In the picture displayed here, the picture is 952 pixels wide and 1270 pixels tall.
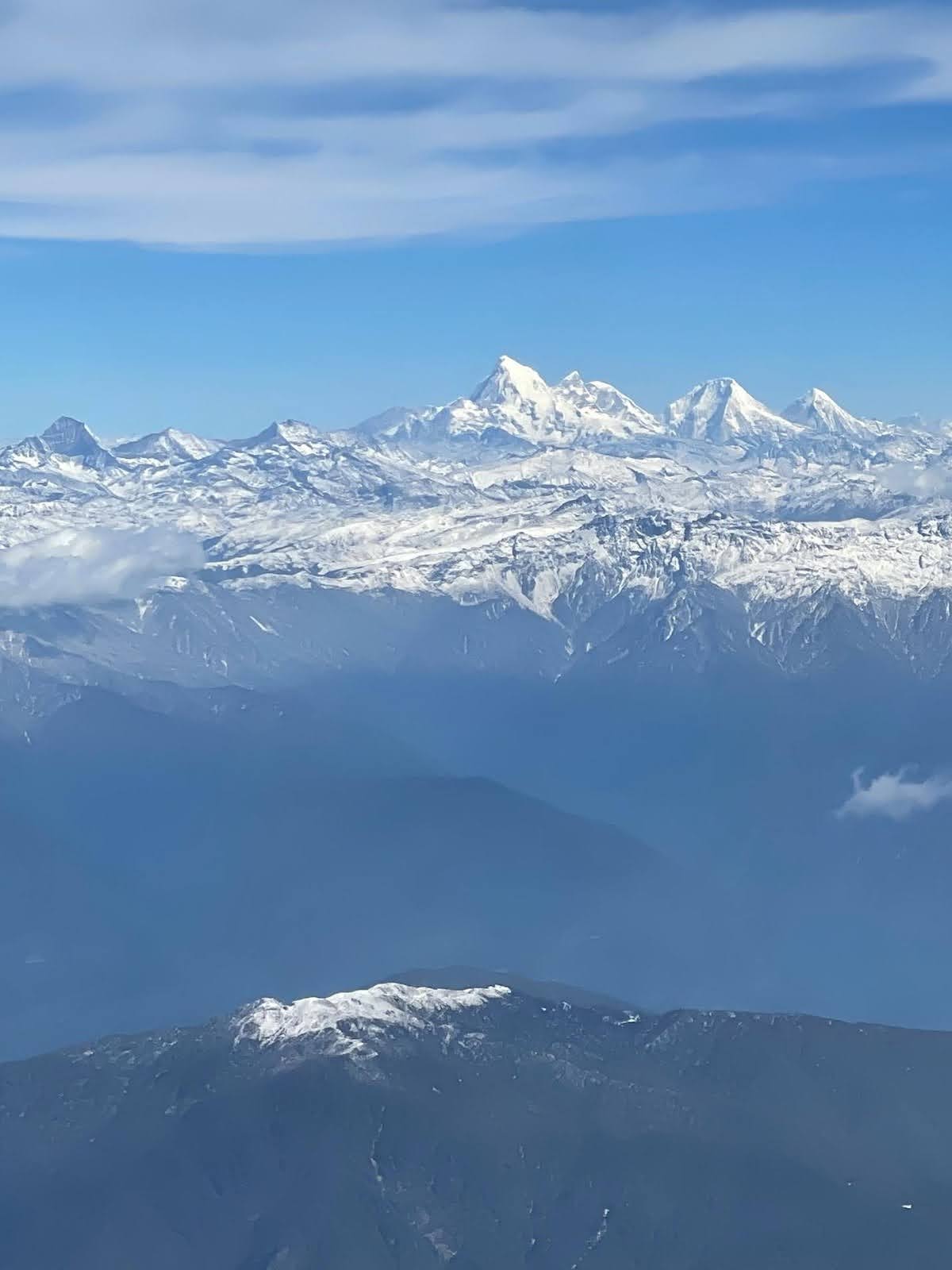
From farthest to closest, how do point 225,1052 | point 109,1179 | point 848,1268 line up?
point 225,1052 → point 109,1179 → point 848,1268

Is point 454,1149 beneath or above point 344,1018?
beneath

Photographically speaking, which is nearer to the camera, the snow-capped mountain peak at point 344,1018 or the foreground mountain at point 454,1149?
the foreground mountain at point 454,1149

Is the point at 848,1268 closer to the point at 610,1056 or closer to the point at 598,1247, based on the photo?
the point at 598,1247

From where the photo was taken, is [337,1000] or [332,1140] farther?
[337,1000]

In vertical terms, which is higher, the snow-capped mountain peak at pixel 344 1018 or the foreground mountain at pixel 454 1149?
the snow-capped mountain peak at pixel 344 1018

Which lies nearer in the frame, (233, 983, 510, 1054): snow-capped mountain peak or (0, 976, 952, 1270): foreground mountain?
(0, 976, 952, 1270): foreground mountain

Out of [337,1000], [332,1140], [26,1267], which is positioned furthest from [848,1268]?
[26,1267]

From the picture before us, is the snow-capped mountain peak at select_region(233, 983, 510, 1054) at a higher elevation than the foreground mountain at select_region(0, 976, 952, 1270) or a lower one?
higher

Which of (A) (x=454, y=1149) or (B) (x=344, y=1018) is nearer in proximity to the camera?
(A) (x=454, y=1149)
